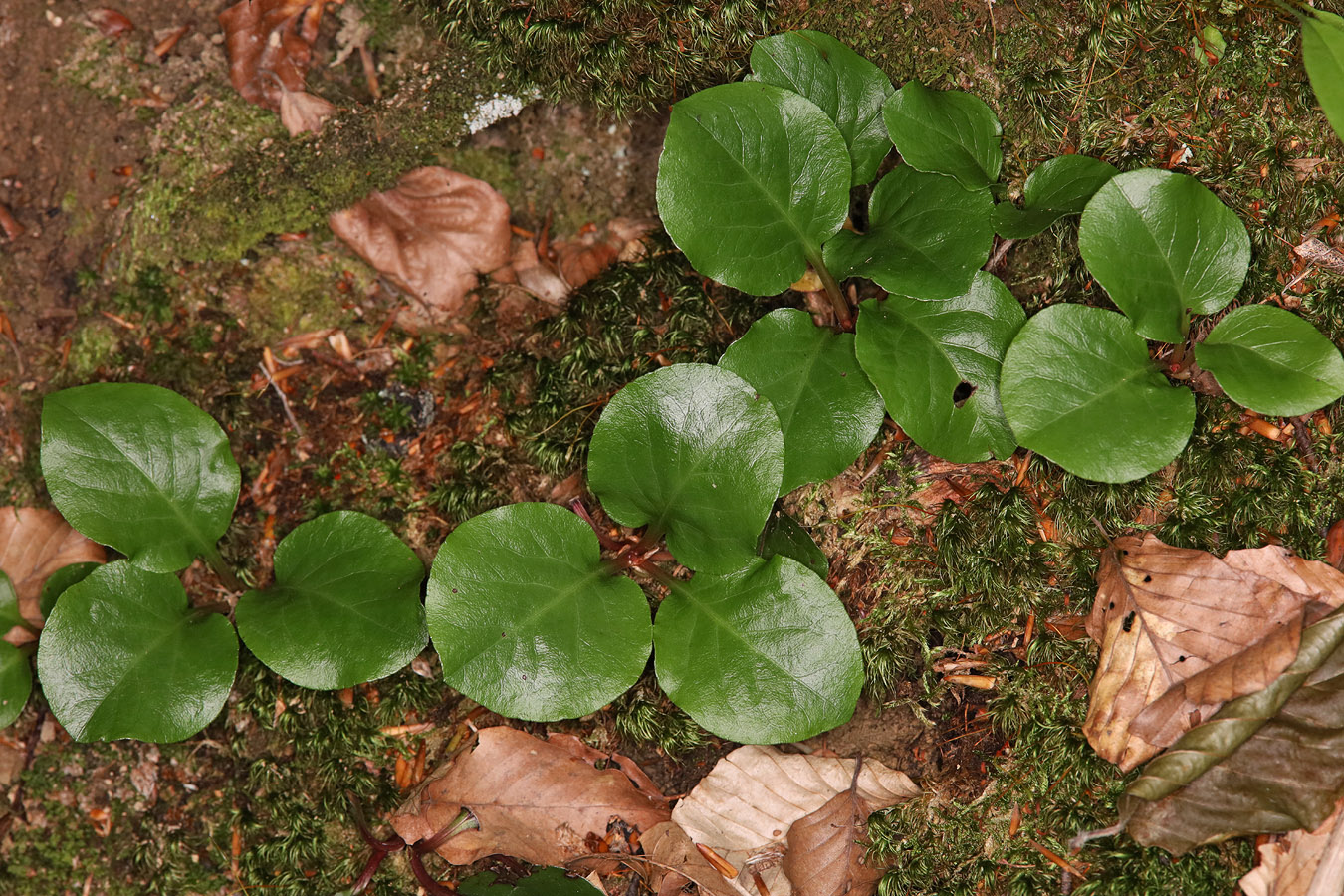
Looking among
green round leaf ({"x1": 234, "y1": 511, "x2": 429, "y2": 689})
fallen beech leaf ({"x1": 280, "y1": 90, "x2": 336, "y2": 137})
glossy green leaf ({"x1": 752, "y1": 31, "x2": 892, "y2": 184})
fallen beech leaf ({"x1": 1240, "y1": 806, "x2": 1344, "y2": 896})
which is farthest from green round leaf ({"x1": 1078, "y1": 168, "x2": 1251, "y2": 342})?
fallen beech leaf ({"x1": 280, "y1": 90, "x2": 336, "y2": 137})

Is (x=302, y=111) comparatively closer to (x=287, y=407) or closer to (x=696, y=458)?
(x=287, y=407)

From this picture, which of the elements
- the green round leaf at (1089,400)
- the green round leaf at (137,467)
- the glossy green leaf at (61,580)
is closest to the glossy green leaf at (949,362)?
the green round leaf at (1089,400)

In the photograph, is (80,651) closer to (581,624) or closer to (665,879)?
(581,624)

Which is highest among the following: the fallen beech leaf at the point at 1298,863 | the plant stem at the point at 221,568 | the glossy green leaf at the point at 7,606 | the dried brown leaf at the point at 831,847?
the plant stem at the point at 221,568

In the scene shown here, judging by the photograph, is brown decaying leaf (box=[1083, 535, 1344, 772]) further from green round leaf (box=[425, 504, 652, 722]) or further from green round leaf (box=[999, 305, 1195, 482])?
green round leaf (box=[425, 504, 652, 722])

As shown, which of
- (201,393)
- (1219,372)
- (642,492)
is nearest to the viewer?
(1219,372)

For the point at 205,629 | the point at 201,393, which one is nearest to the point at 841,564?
the point at 205,629

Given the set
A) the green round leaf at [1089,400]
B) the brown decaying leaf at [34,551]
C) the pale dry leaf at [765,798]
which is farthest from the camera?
the brown decaying leaf at [34,551]

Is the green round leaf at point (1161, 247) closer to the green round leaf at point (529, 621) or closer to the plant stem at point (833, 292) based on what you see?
the plant stem at point (833, 292)
